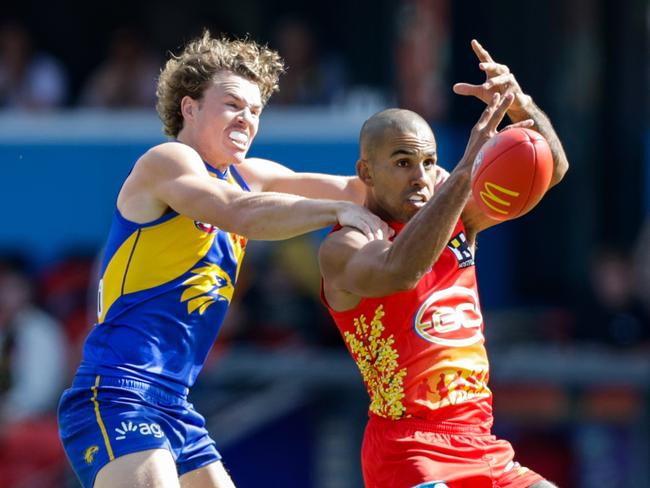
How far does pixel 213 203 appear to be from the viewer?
18.1ft

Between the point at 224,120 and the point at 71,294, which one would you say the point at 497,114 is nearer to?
the point at 224,120

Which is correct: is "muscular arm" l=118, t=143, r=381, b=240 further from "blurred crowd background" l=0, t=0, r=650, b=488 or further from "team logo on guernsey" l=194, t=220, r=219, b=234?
"blurred crowd background" l=0, t=0, r=650, b=488

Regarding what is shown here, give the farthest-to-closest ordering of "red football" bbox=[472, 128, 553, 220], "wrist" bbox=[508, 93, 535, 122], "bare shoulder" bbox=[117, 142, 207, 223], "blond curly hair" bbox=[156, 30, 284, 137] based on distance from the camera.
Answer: "blond curly hair" bbox=[156, 30, 284, 137], "wrist" bbox=[508, 93, 535, 122], "bare shoulder" bbox=[117, 142, 207, 223], "red football" bbox=[472, 128, 553, 220]

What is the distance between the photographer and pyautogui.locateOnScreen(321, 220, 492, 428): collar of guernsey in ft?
18.2

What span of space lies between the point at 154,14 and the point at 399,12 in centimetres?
257

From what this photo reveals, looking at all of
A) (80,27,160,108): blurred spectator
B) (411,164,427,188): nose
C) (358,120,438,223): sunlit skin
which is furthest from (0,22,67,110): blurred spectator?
(411,164,427,188): nose

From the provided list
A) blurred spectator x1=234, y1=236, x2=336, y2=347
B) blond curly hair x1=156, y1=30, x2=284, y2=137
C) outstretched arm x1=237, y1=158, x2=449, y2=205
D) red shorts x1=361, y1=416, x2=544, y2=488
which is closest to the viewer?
red shorts x1=361, y1=416, x2=544, y2=488

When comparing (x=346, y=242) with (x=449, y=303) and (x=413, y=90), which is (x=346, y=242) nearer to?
(x=449, y=303)

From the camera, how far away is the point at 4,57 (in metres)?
12.8

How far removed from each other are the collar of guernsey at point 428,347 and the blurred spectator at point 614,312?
18.7 feet

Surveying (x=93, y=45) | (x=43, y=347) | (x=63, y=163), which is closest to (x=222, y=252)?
(x=43, y=347)

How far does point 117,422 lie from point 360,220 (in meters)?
1.21

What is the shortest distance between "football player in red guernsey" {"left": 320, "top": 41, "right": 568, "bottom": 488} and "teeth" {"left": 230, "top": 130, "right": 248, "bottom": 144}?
488 mm

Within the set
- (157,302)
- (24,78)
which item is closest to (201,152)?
(157,302)
